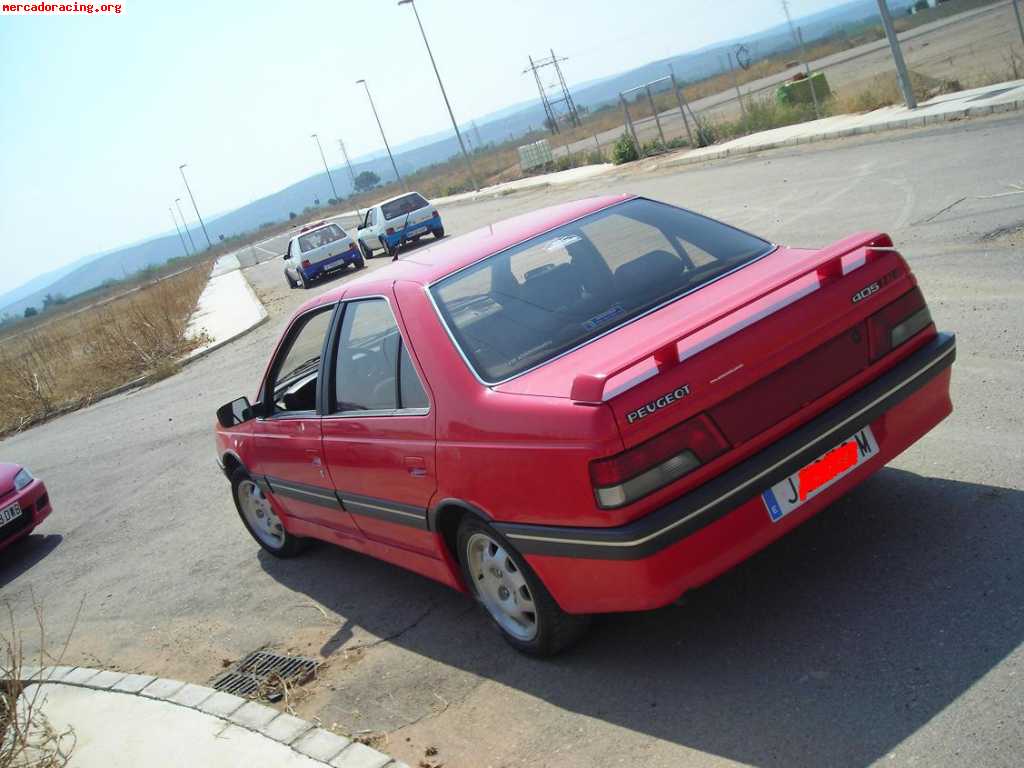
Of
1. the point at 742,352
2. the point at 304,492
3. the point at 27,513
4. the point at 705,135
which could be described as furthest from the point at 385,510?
the point at 705,135

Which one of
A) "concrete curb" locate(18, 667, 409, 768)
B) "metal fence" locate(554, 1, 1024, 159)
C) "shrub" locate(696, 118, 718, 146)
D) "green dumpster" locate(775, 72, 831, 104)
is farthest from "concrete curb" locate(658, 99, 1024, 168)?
"concrete curb" locate(18, 667, 409, 768)

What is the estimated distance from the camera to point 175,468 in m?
11.2

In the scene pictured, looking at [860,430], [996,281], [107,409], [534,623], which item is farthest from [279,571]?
[107,409]

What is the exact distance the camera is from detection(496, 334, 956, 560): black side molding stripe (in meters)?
3.63

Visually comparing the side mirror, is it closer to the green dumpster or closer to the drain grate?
the drain grate

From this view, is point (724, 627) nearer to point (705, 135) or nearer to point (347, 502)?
point (347, 502)

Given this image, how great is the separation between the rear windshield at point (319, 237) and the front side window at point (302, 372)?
25.9 m

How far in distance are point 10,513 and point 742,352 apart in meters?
8.19

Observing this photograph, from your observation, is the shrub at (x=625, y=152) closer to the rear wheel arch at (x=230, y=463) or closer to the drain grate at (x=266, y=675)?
the rear wheel arch at (x=230, y=463)

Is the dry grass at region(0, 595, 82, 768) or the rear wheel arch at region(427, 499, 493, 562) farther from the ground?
the rear wheel arch at region(427, 499, 493, 562)

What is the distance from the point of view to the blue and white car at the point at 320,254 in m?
31.2

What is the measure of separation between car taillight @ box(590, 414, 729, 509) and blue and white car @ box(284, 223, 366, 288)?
93.0 ft

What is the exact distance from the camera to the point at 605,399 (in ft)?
11.7

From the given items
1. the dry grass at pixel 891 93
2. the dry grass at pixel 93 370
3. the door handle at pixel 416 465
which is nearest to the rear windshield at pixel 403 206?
the dry grass at pixel 93 370
